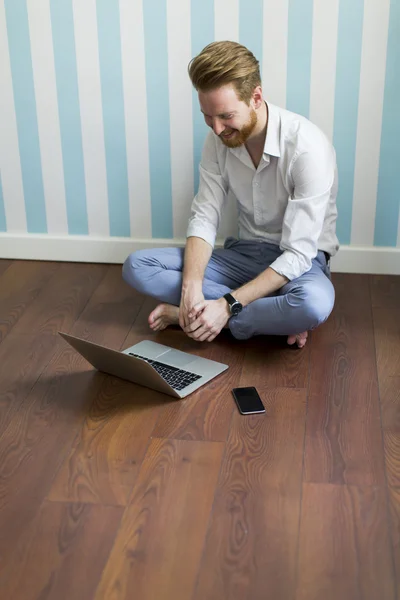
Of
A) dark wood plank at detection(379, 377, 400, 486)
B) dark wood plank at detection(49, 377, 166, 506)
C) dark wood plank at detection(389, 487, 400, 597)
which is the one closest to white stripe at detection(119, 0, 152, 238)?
dark wood plank at detection(49, 377, 166, 506)

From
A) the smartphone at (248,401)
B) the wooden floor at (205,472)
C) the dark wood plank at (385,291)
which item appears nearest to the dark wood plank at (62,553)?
the wooden floor at (205,472)

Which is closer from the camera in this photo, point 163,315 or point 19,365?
point 19,365

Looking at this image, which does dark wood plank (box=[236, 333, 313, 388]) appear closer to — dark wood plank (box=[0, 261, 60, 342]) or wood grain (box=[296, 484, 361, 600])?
wood grain (box=[296, 484, 361, 600])

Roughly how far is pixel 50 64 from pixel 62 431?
1556 mm

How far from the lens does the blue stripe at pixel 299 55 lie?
8.79ft

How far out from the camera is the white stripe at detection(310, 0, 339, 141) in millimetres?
2668

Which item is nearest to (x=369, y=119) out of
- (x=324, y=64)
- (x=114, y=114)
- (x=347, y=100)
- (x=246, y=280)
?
(x=347, y=100)

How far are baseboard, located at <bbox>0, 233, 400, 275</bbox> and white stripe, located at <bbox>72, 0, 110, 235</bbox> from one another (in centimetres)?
7

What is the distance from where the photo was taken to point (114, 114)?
2939 millimetres

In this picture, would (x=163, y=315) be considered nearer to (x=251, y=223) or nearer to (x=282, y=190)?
(x=251, y=223)

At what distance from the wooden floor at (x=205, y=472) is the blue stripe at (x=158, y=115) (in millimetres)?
592

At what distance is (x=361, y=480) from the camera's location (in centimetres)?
178

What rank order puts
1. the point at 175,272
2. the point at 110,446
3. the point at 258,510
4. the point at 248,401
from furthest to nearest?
the point at 175,272 < the point at 248,401 < the point at 110,446 < the point at 258,510

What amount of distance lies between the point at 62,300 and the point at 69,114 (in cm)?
74
